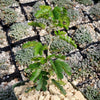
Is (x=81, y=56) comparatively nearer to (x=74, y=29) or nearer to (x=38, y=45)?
(x=74, y=29)

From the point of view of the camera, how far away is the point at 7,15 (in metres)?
3.70

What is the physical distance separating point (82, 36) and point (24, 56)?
142 cm

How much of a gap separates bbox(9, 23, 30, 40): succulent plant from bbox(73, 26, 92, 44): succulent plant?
116cm

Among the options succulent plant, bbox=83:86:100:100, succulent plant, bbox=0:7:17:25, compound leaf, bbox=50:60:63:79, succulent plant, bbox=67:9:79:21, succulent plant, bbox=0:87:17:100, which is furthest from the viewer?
succulent plant, bbox=67:9:79:21

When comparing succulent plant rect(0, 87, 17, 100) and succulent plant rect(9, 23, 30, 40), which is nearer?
succulent plant rect(0, 87, 17, 100)

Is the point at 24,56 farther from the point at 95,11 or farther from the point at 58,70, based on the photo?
the point at 95,11

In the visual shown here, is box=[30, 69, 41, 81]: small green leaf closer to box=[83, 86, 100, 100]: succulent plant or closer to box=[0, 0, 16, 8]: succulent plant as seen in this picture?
box=[83, 86, 100, 100]: succulent plant

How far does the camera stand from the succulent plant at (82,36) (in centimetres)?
353

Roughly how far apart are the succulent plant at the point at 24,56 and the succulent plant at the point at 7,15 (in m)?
0.91

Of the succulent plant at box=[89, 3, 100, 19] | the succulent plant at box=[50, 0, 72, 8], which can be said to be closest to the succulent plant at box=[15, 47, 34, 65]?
the succulent plant at box=[50, 0, 72, 8]

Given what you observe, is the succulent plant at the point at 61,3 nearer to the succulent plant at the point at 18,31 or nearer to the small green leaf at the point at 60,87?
the succulent plant at the point at 18,31

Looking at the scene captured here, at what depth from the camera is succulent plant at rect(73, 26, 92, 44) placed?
3.53 meters

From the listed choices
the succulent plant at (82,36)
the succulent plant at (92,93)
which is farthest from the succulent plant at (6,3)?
the succulent plant at (92,93)

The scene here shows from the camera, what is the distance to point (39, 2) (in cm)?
419
